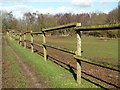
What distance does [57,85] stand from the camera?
7023 millimetres

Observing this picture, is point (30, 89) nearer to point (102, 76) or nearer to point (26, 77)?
point (26, 77)

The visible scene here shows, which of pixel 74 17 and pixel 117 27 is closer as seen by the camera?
pixel 117 27

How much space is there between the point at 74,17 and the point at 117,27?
384 feet

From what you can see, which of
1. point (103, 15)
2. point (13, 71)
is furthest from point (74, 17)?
point (13, 71)

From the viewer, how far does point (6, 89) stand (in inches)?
264

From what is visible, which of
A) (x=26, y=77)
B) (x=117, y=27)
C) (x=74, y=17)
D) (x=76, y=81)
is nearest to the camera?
(x=117, y=27)

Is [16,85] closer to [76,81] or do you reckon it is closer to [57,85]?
[57,85]

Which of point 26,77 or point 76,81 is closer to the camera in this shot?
point 76,81

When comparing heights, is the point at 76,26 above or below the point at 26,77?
above

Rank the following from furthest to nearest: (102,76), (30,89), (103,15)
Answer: (103,15) → (102,76) → (30,89)

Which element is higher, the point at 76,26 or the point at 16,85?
the point at 76,26

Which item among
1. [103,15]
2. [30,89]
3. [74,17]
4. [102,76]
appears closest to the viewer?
[30,89]

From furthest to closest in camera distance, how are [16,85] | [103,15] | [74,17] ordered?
[74,17]
[103,15]
[16,85]

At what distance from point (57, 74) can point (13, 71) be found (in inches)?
61.0
